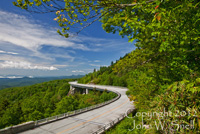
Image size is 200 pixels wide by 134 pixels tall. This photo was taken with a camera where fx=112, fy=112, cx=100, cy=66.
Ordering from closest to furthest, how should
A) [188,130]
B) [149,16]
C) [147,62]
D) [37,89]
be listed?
[188,130] < [149,16] < [147,62] < [37,89]

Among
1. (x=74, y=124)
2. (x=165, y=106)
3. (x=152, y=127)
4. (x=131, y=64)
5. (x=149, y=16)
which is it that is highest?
(x=149, y=16)

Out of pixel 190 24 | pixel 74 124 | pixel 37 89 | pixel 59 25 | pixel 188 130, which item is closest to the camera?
pixel 190 24

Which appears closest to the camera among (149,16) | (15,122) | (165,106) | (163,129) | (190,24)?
(190,24)

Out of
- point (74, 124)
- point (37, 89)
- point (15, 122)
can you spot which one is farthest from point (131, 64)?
point (37, 89)

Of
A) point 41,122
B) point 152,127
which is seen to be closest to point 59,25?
point 152,127

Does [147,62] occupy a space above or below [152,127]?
above

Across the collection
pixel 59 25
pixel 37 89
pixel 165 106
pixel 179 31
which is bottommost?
pixel 37 89

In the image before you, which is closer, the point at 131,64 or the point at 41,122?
the point at 131,64

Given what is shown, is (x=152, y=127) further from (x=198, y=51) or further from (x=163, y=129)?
(x=198, y=51)

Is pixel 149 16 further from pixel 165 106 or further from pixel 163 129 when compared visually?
pixel 163 129

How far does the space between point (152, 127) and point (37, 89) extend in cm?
14287

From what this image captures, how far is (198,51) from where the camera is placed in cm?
324

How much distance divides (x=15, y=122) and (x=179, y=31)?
133ft

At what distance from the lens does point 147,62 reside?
22.8 ft
